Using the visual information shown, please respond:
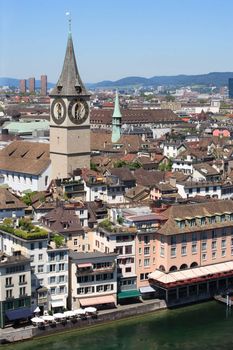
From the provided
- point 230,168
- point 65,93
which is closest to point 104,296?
point 65,93

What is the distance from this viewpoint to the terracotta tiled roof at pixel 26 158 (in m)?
51.9

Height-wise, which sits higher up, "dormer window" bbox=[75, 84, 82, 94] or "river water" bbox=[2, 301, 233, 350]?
"dormer window" bbox=[75, 84, 82, 94]

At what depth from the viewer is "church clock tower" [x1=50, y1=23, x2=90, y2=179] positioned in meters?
50.9

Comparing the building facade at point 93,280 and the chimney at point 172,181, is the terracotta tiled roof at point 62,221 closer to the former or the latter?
the building facade at point 93,280

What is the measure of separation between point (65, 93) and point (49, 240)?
1883 centimetres

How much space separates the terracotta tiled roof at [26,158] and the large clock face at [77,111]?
11.7ft

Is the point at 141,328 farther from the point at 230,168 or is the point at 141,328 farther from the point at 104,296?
the point at 230,168

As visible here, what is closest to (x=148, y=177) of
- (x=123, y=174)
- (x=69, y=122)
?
(x=123, y=174)

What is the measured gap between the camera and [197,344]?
102 feet

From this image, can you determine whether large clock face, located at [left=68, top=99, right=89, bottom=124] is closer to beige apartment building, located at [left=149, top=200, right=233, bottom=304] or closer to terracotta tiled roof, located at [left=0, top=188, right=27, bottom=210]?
terracotta tiled roof, located at [left=0, top=188, right=27, bottom=210]

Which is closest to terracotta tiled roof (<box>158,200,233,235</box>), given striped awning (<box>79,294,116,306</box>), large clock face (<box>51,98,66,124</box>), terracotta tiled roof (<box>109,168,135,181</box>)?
striped awning (<box>79,294,116,306</box>)

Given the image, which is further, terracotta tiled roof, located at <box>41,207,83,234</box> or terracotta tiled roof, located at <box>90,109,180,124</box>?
terracotta tiled roof, located at <box>90,109,180,124</box>

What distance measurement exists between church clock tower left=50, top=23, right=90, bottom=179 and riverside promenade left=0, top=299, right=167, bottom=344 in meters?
17.4

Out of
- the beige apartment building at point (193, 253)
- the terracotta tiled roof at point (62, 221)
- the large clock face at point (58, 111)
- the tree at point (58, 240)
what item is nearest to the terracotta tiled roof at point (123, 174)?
the large clock face at point (58, 111)
